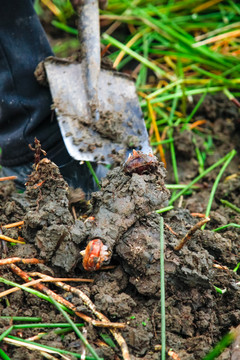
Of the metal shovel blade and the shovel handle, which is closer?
the metal shovel blade

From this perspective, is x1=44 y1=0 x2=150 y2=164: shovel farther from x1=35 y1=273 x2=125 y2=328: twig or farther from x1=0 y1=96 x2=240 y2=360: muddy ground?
x1=35 y1=273 x2=125 y2=328: twig

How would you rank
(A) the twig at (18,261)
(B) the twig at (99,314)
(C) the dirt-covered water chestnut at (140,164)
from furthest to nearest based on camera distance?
1. (C) the dirt-covered water chestnut at (140,164)
2. (A) the twig at (18,261)
3. (B) the twig at (99,314)

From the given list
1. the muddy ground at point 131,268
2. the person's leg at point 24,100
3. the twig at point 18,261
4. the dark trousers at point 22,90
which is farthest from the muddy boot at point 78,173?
the twig at point 18,261

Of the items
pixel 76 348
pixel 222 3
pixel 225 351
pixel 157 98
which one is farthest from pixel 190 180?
pixel 222 3

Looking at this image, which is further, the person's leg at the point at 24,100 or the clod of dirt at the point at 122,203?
the person's leg at the point at 24,100

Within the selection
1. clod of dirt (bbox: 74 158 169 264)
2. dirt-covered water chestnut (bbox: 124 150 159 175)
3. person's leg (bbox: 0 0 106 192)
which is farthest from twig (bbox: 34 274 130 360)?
person's leg (bbox: 0 0 106 192)

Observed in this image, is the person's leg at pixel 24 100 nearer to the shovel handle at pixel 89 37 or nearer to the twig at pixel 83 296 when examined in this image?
the shovel handle at pixel 89 37

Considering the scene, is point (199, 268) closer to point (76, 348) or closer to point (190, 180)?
point (76, 348)

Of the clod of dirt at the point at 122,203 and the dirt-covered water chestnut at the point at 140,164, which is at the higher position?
the dirt-covered water chestnut at the point at 140,164
